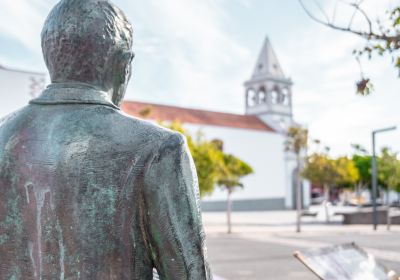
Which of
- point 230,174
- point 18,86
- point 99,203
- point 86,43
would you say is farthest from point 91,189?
point 230,174

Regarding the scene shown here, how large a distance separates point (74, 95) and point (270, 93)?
174 ft

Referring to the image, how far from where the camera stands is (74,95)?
1.25 meters

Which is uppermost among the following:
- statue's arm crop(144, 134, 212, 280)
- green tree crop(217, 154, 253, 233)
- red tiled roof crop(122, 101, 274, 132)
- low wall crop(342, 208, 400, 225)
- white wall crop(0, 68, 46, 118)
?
red tiled roof crop(122, 101, 274, 132)

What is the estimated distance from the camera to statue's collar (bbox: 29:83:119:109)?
4.09 feet

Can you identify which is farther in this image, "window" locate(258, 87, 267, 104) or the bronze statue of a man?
"window" locate(258, 87, 267, 104)

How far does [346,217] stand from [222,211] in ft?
57.4

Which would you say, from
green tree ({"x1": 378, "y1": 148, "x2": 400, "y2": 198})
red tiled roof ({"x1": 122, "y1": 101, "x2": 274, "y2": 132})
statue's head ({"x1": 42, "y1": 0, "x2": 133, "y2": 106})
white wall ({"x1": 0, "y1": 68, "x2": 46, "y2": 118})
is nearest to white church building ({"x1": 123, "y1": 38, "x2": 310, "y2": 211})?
red tiled roof ({"x1": 122, "y1": 101, "x2": 274, "y2": 132})

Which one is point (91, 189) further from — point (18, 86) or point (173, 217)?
point (18, 86)

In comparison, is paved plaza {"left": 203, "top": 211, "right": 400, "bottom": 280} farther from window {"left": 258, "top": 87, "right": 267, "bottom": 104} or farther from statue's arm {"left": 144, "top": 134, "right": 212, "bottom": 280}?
window {"left": 258, "top": 87, "right": 267, "bottom": 104}

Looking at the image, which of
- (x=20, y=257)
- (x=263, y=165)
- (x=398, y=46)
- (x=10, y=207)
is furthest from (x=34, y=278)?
(x=263, y=165)

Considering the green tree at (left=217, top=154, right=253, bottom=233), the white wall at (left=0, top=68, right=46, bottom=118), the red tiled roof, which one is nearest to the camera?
the white wall at (left=0, top=68, right=46, bottom=118)

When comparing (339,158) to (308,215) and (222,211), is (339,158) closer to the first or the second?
(308,215)

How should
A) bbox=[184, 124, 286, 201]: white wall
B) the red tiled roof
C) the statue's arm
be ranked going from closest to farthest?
the statue's arm, the red tiled roof, bbox=[184, 124, 286, 201]: white wall

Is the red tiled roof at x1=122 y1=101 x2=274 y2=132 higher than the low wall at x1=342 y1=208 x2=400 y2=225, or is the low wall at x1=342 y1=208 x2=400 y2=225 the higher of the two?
the red tiled roof at x1=122 y1=101 x2=274 y2=132
